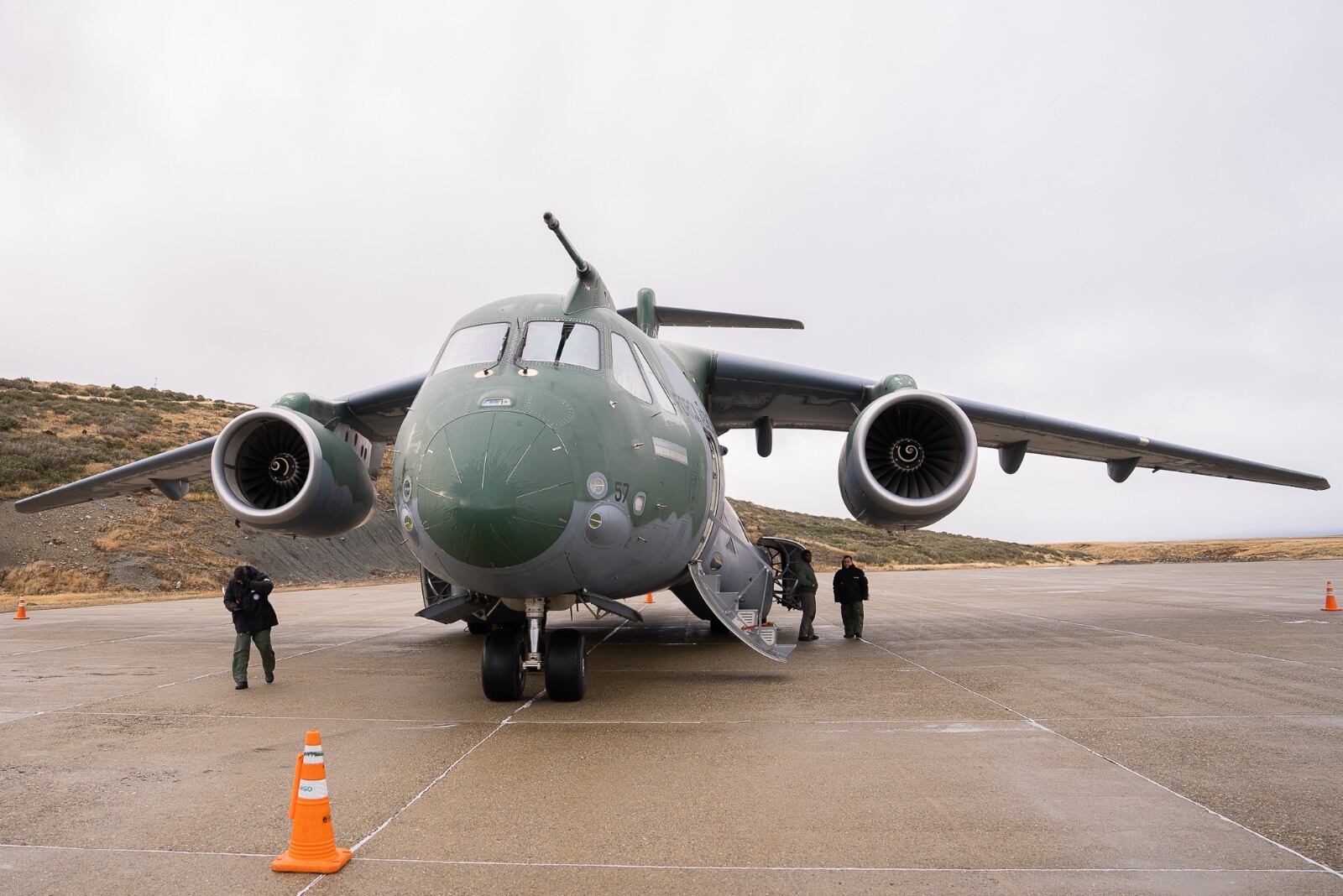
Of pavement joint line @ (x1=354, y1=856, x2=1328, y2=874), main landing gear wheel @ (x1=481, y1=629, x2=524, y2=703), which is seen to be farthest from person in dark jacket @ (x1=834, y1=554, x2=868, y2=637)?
pavement joint line @ (x1=354, y1=856, x2=1328, y2=874)

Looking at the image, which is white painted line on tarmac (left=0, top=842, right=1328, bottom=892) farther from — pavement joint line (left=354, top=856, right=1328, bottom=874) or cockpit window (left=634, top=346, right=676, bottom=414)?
cockpit window (left=634, top=346, right=676, bottom=414)

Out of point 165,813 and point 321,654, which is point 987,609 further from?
point 165,813

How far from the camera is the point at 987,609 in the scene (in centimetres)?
1717

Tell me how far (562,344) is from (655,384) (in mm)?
1037

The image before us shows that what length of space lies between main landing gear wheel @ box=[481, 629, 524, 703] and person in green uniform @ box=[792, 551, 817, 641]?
5.60 m

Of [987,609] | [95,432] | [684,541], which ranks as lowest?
[987,609]

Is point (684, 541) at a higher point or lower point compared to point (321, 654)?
higher

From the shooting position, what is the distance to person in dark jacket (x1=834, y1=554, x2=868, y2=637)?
38.9ft

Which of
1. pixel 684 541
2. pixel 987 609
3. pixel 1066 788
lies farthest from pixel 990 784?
pixel 987 609

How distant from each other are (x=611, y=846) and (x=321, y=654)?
27.1 ft

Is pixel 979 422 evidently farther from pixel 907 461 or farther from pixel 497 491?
pixel 497 491

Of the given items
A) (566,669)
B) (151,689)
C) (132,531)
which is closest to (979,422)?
(566,669)

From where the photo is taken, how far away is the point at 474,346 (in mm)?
7027

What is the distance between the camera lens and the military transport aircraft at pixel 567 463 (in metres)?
5.82
